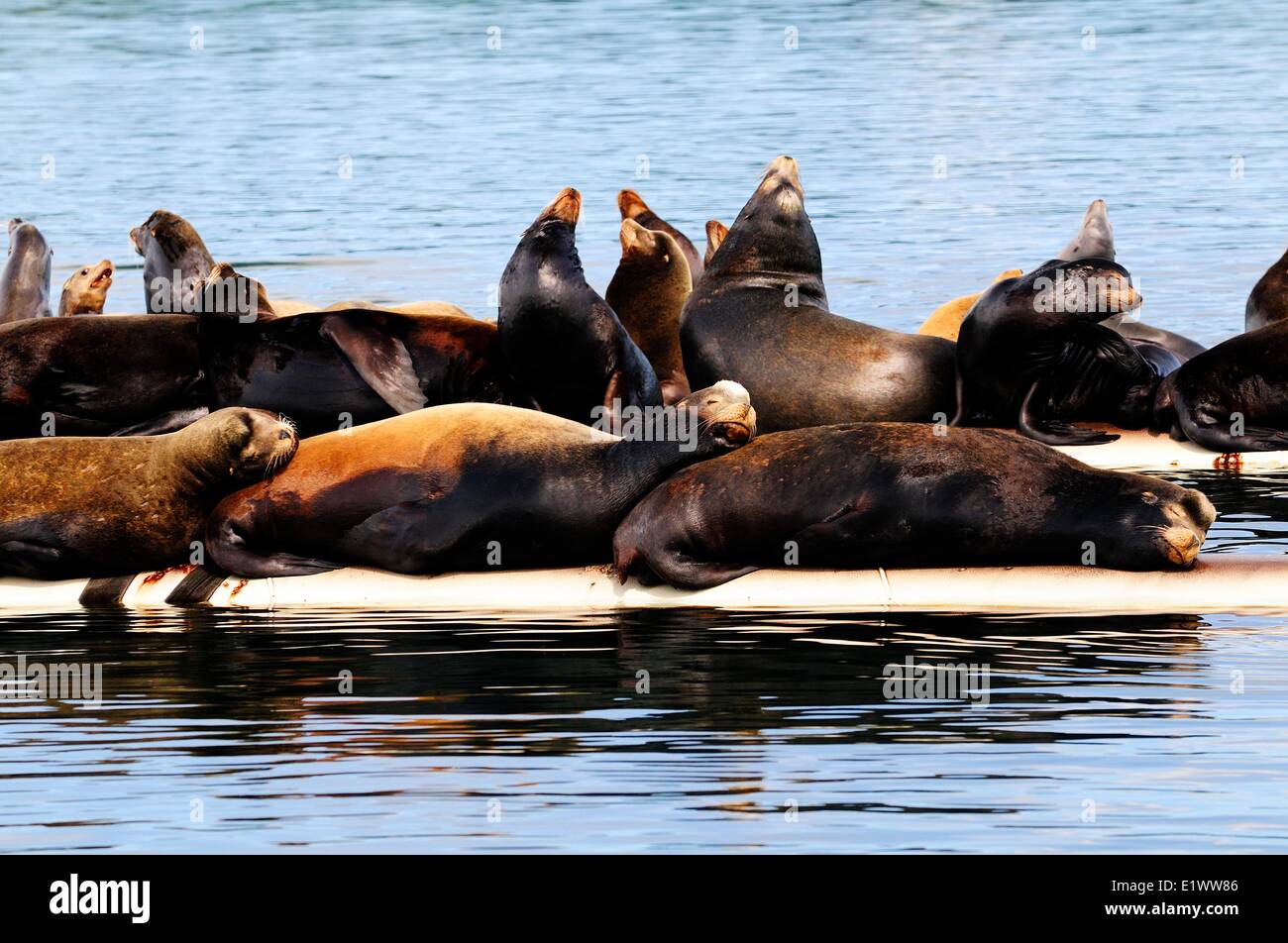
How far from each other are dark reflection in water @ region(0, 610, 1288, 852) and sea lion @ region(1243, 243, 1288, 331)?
19.8ft

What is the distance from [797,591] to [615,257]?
15.1 m

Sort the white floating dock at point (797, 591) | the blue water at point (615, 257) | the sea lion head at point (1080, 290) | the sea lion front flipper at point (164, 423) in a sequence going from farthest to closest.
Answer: the sea lion head at point (1080, 290) < the sea lion front flipper at point (164, 423) < the white floating dock at point (797, 591) < the blue water at point (615, 257)

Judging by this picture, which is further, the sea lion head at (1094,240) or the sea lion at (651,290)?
the sea lion head at (1094,240)

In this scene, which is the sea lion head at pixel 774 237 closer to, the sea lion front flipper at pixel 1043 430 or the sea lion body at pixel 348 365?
the sea lion front flipper at pixel 1043 430

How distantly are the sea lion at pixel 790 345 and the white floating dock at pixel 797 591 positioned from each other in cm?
309

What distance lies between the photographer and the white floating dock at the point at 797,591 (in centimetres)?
888

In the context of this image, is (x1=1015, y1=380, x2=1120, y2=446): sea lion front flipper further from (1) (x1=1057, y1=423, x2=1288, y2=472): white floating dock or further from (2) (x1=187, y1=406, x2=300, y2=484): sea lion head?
(2) (x1=187, y1=406, x2=300, y2=484): sea lion head

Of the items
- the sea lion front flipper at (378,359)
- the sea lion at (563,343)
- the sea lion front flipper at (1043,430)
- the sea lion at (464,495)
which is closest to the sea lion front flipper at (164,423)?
the sea lion front flipper at (378,359)

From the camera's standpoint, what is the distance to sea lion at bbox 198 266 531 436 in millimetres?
11492

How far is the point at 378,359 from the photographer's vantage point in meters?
11.6

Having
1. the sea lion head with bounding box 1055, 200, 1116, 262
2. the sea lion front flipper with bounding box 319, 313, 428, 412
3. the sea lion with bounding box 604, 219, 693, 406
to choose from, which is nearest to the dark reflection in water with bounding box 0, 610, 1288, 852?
the sea lion front flipper with bounding box 319, 313, 428, 412

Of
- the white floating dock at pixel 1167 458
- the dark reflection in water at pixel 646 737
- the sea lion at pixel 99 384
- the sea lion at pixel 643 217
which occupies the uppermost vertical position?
the sea lion at pixel 643 217
